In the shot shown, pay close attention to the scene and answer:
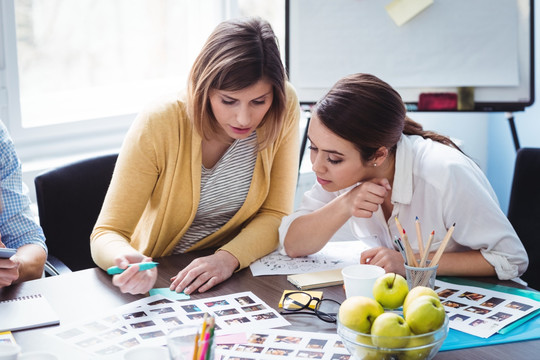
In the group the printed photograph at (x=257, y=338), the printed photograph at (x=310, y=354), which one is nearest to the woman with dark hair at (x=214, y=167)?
the printed photograph at (x=257, y=338)

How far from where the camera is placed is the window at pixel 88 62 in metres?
2.62

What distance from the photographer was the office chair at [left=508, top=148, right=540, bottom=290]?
1995mm

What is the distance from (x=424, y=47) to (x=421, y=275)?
1613 millimetres

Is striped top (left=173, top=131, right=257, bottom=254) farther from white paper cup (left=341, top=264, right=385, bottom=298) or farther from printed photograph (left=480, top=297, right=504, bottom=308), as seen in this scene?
printed photograph (left=480, top=297, right=504, bottom=308)

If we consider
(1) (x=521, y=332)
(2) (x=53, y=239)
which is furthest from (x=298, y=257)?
(2) (x=53, y=239)

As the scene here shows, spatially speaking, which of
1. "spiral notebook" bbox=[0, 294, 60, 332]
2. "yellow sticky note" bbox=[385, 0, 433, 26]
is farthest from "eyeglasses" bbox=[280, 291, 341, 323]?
"yellow sticky note" bbox=[385, 0, 433, 26]

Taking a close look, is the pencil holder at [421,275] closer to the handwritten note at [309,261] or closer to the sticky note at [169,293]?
the handwritten note at [309,261]

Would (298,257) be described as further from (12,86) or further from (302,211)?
(12,86)

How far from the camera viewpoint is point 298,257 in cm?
175

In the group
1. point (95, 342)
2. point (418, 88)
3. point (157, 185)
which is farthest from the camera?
point (418, 88)

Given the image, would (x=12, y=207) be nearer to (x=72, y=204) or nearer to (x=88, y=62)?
(x=72, y=204)

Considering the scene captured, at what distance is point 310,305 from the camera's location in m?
1.39

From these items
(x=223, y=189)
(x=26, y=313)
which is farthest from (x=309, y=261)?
(x=26, y=313)

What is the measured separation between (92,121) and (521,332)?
2136 mm
